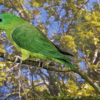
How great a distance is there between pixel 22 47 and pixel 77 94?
0.91m

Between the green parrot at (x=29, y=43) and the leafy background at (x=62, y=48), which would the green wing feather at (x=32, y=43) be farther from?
the leafy background at (x=62, y=48)

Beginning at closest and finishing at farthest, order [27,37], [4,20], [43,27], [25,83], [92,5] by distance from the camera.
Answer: [27,37] < [4,20] < [25,83] < [43,27] < [92,5]

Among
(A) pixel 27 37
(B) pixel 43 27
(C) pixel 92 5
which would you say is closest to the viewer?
(A) pixel 27 37

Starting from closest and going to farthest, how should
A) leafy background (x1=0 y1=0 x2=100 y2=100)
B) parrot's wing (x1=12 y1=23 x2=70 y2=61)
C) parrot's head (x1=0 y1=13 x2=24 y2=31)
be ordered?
parrot's wing (x1=12 y1=23 x2=70 y2=61) → parrot's head (x1=0 y1=13 x2=24 y2=31) → leafy background (x1=0 y1=0 x2=100 y2=100)

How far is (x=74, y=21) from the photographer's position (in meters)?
1.69

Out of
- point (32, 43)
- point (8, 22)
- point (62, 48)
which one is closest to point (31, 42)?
point (32, 43)

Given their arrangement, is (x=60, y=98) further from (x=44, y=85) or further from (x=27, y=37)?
(x=27, y=37)

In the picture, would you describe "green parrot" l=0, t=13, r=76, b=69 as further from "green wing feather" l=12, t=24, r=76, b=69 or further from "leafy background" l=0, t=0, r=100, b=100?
"leafy background" l=0, t=0, r=100, b=100

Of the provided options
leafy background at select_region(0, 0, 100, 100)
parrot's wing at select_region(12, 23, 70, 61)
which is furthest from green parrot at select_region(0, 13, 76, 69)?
leafy background at select_region(0, 0, 100, 100)

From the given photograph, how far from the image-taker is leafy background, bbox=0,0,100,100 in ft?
4.78

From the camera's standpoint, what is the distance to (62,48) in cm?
160

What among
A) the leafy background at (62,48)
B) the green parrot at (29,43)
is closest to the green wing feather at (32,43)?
the green parrot at (29,43)

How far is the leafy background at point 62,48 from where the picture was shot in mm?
1456

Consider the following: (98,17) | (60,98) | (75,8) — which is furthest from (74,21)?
(60,98)
